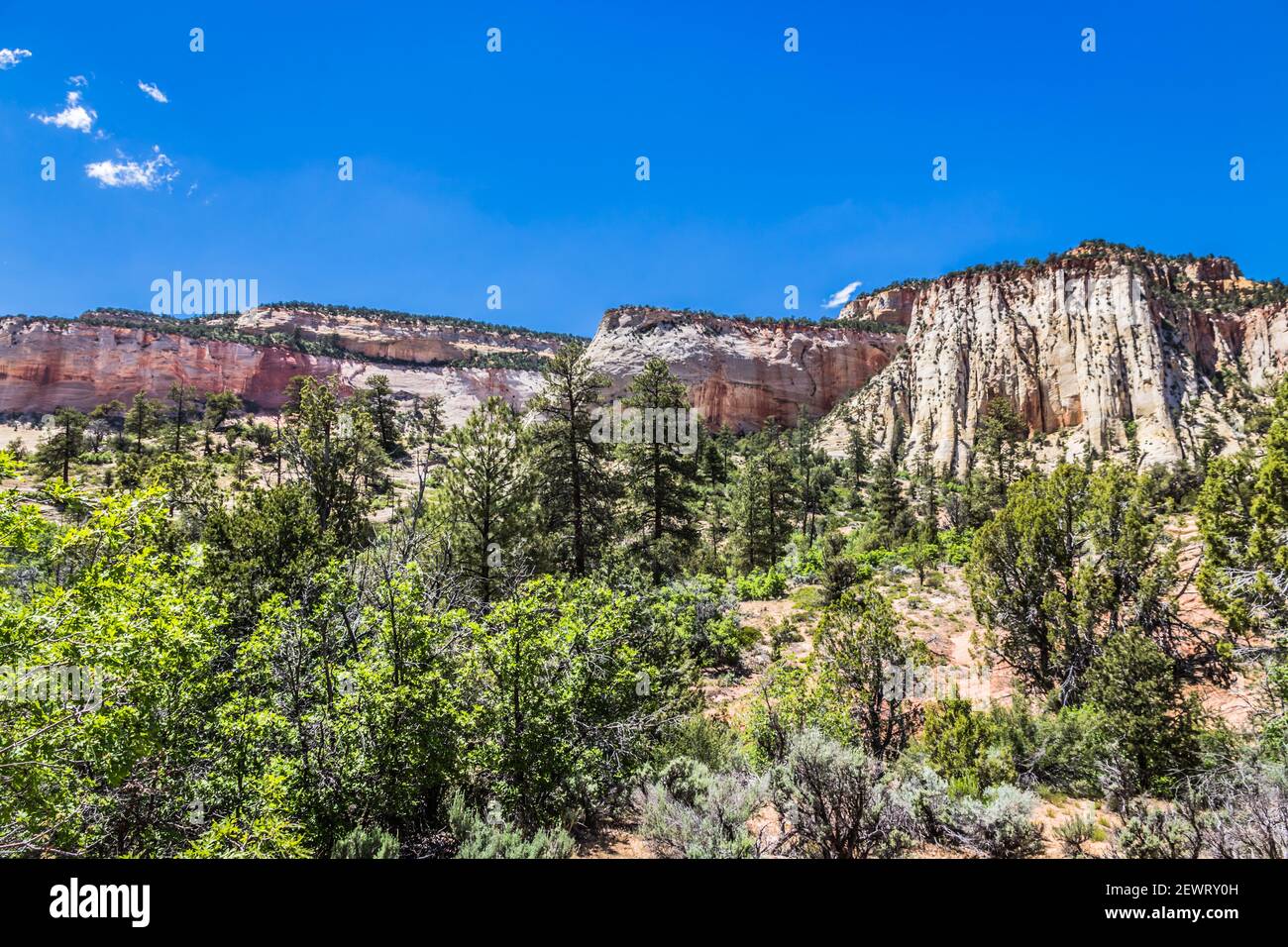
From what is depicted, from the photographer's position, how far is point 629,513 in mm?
17953

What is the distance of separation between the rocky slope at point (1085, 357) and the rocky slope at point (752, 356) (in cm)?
1180

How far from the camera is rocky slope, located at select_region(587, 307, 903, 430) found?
79.9 m

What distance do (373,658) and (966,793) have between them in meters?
8.89

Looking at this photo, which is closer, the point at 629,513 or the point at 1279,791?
the point at 1279,791

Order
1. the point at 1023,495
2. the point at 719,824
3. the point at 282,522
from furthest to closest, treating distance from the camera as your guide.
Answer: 1. the point at 1023,495
2. the point at 282,522
3. the point at 719,824

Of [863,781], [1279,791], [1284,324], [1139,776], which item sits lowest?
[1139,776]

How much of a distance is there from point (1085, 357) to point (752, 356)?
39.5 m

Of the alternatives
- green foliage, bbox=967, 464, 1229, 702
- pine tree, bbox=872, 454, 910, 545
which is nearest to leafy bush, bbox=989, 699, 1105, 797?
green foliage, bbox=967, 464, 1229, 702

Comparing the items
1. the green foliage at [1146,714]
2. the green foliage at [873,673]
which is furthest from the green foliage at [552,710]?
the green foliage at [1146,714]

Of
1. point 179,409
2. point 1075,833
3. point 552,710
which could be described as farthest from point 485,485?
point 179,409
